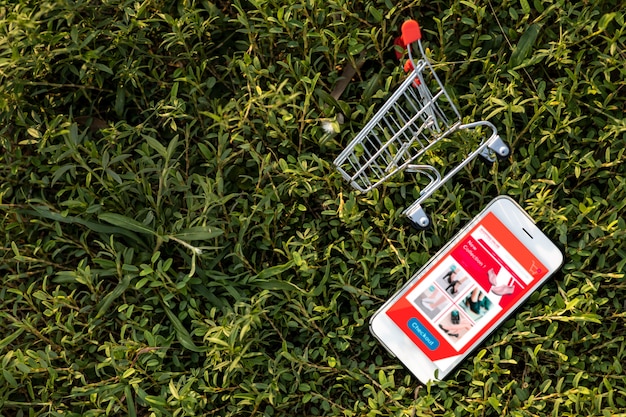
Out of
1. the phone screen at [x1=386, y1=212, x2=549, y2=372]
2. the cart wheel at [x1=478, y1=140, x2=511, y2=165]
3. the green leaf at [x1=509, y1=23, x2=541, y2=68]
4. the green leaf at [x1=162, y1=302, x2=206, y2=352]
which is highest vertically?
the green leaf at [x1=509, y1=23, x2=541, y2=68]

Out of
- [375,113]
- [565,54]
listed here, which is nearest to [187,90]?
[375,113]

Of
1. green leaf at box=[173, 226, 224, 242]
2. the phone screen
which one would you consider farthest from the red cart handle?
green leaf at box=[173, 226, 224, 242]

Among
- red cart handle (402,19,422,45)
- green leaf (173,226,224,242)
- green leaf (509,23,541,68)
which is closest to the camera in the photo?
red cart handle (402,19,422,45)

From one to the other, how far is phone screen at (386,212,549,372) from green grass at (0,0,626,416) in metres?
0.08

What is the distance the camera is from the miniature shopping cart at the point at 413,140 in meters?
2.63

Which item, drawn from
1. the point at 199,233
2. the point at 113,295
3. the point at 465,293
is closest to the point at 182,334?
the point at 113,295

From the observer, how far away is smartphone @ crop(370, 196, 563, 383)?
2.72 metres

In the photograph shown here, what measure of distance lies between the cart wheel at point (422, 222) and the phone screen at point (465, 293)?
15 cm

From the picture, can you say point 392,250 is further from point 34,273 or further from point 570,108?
point 34,273

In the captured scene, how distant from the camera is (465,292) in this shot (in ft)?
9.09

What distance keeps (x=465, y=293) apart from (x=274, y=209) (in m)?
0.85

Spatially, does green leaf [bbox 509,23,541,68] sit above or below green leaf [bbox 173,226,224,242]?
below

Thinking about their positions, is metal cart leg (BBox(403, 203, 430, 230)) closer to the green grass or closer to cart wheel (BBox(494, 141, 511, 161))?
the green grass

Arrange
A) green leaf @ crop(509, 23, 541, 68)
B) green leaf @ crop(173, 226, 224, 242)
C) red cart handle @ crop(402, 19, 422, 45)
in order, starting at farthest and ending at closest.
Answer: green leaf @ crop(509, 23, 541, 68) < green leaf @ crop(173, 226, 224, 242) < red cart handle @ crop(402, 19, 422, 45)
